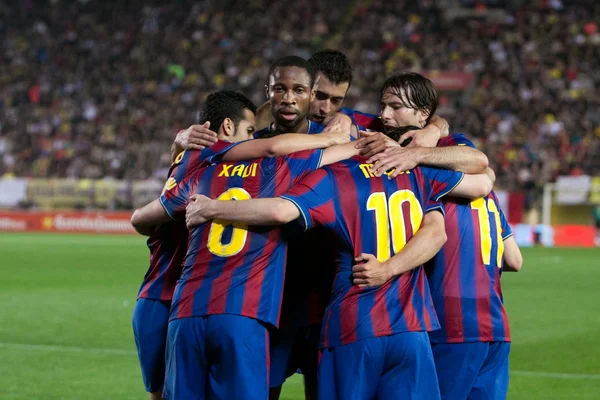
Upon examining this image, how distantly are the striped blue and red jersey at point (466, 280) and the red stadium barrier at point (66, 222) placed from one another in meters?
24.0

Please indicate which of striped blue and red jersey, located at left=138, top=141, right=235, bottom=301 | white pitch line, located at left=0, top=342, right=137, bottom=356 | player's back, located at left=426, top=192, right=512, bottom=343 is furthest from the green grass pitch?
player's back, located at left=426, top=192, right=512, bottom=343

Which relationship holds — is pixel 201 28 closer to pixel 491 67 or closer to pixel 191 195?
pixel 491 67

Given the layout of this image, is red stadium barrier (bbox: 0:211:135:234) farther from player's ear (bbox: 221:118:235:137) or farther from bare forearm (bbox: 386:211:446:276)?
bare forearm (bbox: 386:211:446:276)

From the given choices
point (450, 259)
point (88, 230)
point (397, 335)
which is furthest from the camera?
point (88, 230)

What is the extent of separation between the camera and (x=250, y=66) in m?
33.3

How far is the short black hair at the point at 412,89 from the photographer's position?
14.5 feet

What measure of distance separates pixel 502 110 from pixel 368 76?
4755 mm

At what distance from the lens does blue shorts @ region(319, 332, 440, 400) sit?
3750 mm

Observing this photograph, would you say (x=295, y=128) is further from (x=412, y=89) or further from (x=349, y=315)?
(x=349, y=315)

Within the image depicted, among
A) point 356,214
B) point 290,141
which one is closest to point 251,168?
point 290,141

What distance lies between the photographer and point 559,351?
8.88 metres

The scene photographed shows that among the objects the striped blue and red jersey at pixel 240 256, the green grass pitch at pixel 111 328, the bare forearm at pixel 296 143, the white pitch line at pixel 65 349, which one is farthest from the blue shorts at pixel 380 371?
the white pitch line at pixel 65 349

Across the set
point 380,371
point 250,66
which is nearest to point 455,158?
point 380,371

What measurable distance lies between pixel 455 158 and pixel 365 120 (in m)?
1.40
